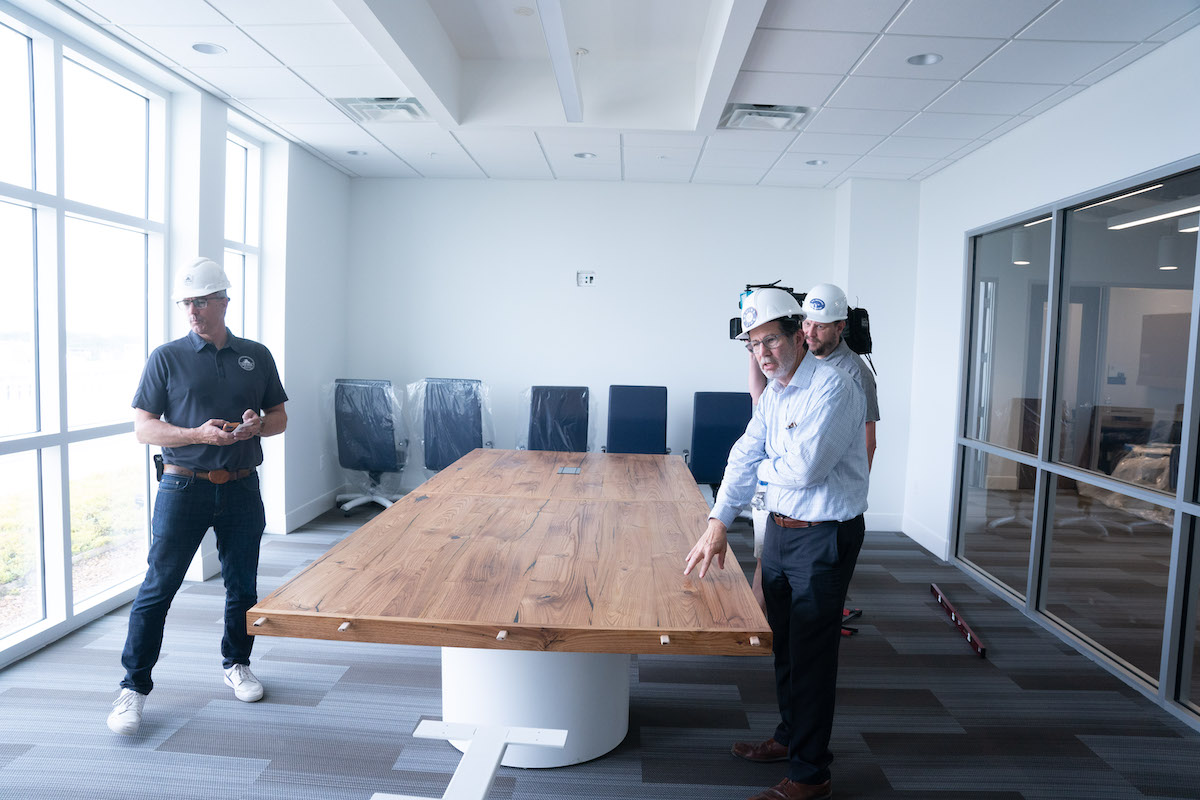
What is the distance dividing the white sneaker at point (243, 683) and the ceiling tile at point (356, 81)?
2.87m

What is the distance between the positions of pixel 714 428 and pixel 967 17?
10.7 ft

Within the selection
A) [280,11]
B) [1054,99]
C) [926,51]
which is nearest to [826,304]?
[926,51]

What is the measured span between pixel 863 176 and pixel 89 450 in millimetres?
5355

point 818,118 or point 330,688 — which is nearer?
point 330,688

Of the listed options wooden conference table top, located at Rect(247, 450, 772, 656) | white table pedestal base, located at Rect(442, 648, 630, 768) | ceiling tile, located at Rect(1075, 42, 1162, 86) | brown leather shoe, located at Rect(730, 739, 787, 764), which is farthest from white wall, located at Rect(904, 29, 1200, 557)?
white table pedestal base, located at Rect(442, 648, 630, 768)

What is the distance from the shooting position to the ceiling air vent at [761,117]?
409 cm

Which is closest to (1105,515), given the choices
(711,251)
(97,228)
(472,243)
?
(711,251)

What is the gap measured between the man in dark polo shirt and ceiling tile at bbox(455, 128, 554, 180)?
2379mm

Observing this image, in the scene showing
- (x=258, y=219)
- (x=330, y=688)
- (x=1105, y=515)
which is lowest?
(x=330, y=688)

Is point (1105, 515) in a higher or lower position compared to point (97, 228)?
lower

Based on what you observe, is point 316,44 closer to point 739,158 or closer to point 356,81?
point 356,81

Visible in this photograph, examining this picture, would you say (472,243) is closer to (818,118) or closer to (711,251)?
(711,251)

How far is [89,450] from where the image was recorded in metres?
3.53

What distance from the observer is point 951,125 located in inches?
165
